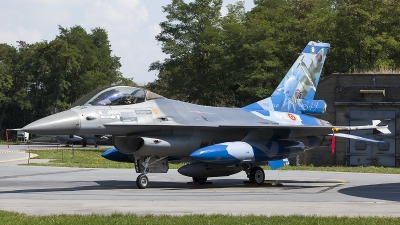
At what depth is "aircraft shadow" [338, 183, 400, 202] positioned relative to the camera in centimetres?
1416

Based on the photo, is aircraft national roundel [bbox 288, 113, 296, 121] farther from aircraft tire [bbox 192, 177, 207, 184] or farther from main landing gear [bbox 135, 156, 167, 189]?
main landing gear [bbox 135, 156, 167, 189]

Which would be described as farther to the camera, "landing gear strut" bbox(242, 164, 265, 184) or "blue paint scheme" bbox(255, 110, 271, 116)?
"blue paint scheme" bbox(255, 110, 271, 116)

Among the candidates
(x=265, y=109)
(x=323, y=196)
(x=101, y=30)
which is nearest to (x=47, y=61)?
(x=101, y=30)

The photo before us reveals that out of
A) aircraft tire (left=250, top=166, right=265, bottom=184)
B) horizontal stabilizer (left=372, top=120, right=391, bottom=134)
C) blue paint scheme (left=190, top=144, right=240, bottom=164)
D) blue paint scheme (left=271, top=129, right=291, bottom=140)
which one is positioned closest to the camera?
blue paint scheme (left=190, top=144, right=240, bottom=164)

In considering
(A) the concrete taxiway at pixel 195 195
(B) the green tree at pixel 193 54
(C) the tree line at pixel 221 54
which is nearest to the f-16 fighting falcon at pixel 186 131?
(A) the concrete taxiway at pixel 195 195

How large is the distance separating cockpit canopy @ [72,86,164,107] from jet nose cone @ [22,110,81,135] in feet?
2.61

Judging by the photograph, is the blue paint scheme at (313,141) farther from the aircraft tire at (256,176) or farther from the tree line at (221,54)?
the tree line at (221,54)

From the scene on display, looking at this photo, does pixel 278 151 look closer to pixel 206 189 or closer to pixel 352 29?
pixel 206 189

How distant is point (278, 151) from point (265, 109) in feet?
8.23

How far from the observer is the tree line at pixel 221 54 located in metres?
47.4

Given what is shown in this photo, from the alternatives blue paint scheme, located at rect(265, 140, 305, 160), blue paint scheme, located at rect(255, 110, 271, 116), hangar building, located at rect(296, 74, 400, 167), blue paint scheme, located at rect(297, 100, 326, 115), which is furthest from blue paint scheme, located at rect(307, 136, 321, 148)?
hangar building, located at rect(296, 74, 400, 167)

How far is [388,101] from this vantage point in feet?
97.7

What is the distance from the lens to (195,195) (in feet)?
48.7

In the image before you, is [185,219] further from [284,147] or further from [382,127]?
[382,127]
